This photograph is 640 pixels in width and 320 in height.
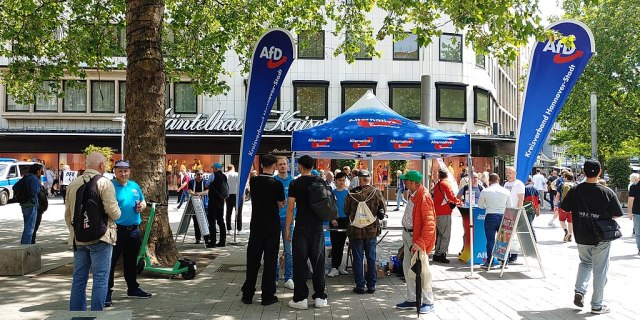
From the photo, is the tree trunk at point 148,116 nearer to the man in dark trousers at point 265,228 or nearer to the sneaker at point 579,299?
the man in dark trousers at point 265,228

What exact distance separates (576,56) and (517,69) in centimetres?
5071

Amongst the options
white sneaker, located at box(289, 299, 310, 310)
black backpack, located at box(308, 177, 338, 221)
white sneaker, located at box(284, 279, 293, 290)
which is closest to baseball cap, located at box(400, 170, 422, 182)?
black backpack, located at box(308, 177, 338, 221)

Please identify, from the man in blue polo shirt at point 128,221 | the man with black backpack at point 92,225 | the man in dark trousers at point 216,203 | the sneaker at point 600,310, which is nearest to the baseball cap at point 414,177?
the sneaker at point 600,310

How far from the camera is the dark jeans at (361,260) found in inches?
336

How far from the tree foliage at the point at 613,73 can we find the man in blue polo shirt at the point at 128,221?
32.4m

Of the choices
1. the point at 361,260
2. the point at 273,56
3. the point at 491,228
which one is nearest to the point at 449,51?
the point at 273,56

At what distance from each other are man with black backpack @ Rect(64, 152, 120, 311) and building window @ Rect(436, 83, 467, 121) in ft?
101

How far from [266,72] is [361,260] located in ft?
15.5

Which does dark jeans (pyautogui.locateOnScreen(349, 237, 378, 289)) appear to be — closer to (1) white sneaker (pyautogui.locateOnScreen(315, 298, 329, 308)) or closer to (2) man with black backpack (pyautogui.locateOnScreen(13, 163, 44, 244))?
(1) white sneaker (pyautogui.locateOnScreen(315, 298, 329, 308))

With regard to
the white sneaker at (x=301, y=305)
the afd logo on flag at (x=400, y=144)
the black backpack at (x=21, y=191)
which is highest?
the afd logo on flag at (x=400, y=144)

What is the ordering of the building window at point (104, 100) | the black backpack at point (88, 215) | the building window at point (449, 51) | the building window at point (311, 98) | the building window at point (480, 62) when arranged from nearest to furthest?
the black backpack at point (88, 215)
the building window at point (311, 98)
the building window at point (104, 100)
the building window at point (449, 51)
the building window at point (480, 62)

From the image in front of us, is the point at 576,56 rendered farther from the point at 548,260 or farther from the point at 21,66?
the point at 21,66

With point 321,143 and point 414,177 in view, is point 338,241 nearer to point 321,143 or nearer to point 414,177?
point 321,143

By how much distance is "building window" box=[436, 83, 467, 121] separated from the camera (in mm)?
35844
